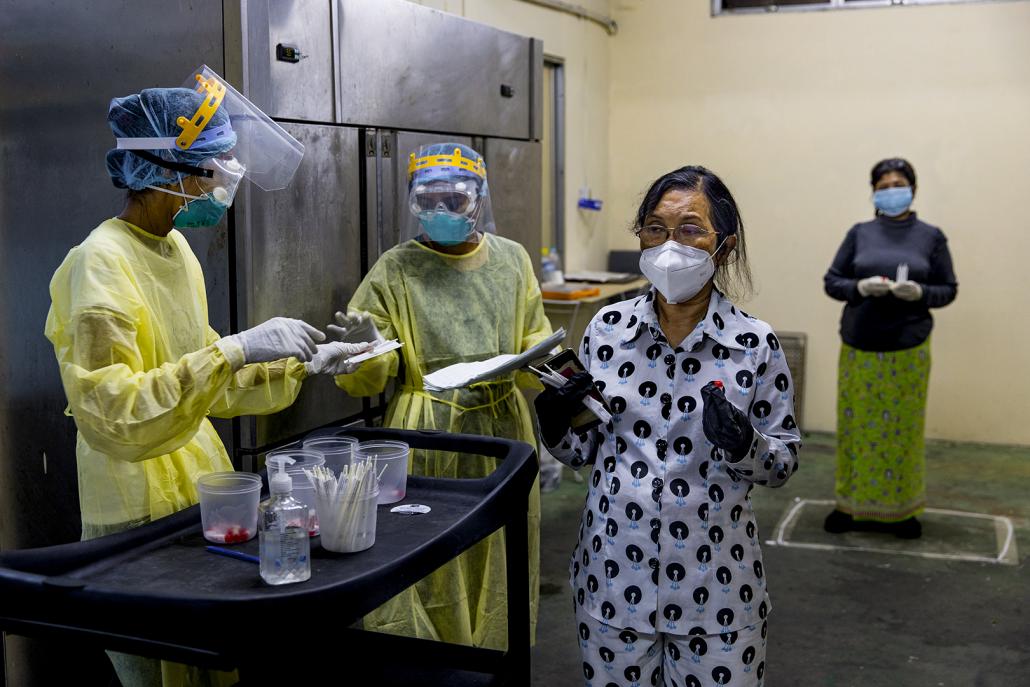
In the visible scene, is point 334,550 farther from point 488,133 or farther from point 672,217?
point 488,133

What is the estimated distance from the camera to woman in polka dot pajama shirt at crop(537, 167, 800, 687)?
6.17 ft

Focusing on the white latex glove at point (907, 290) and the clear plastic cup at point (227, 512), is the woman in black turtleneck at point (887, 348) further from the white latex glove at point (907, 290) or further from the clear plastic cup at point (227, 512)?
the clear plastic cup at point (227, 512)

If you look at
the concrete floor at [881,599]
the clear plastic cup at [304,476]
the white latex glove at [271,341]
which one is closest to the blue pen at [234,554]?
the clear plastic cup at [304,476]

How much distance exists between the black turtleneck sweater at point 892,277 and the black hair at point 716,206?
2456 mm

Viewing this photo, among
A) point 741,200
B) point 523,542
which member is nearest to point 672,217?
point 523,542

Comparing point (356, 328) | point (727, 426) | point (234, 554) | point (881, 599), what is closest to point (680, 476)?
point (727, 426)

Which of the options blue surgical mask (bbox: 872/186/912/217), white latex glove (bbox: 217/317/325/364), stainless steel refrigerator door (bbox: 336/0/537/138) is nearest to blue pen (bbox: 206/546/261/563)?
white latex glove (bbox: 217/317/325/364)

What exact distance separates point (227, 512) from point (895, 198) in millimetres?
3403

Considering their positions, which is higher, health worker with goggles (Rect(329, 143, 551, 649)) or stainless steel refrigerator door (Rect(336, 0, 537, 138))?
stainless steel refrigerator door (Rect(336, 0, 537, 138))

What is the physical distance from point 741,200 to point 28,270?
187 inches

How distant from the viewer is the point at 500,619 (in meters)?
2.96

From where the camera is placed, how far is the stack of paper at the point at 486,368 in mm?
2268

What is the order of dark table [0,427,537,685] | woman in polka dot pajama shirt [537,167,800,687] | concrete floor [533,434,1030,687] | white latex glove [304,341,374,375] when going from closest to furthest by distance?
dark table [0,427,537,685], woman in polka dot pajama shirt [537,167,800,687], white latex glove [304,341,374,375], concrete floor [533,434,1030,687]

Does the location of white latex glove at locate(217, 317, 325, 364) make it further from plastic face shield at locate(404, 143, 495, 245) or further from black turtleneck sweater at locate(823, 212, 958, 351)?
black turtleneck sweater at locate(823, 212, 958, 351)
